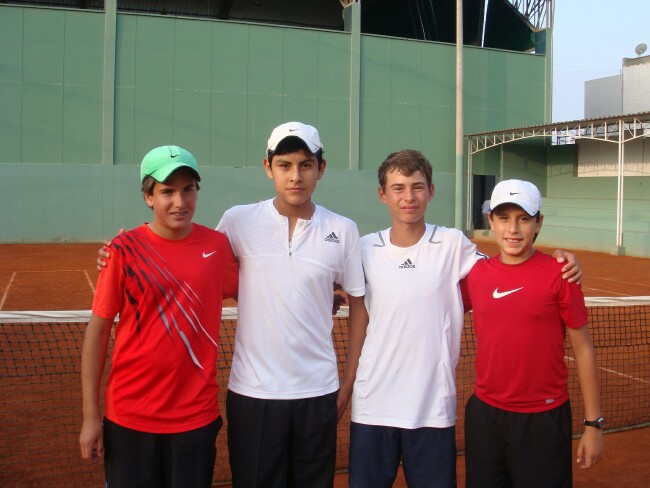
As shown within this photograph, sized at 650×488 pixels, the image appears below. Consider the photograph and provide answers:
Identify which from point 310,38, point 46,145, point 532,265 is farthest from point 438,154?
point 532,265

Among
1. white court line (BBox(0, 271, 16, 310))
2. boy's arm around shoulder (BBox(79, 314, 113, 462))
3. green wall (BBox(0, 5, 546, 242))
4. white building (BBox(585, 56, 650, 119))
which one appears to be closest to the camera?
boy's arm around shoulder (BBox(79, 314, 113, 462))

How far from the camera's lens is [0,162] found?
20.9 m

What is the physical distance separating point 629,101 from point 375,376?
88.4 ft

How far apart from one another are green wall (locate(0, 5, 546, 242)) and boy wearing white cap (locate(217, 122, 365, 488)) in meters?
20.2

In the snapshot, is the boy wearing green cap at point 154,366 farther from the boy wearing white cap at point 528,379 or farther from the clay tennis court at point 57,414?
the clay tennis court at point 57,414

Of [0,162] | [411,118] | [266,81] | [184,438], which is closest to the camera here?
[184,438]

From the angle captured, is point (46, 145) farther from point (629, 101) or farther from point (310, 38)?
point (629, 101)

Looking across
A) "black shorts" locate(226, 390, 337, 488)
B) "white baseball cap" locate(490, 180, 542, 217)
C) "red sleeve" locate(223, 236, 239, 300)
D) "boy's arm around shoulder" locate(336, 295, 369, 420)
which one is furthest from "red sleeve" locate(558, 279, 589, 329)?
"red sleeve" locate(223, 236, 239, 300)

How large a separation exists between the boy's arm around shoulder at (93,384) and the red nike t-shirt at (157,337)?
0.05 meters

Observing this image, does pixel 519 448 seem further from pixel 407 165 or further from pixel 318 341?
Result: pixel 407 165

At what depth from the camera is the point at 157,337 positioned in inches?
94.7

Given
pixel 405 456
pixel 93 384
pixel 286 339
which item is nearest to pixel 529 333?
pixel 405 456

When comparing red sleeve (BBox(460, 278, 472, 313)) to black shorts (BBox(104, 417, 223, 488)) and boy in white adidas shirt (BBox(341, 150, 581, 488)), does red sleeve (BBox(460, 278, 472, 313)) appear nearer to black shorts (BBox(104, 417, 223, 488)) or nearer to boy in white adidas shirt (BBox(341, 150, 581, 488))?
boy in white adidas shirt (BBox(341, 150, 581, 488))

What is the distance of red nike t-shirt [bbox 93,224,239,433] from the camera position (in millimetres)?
2391
